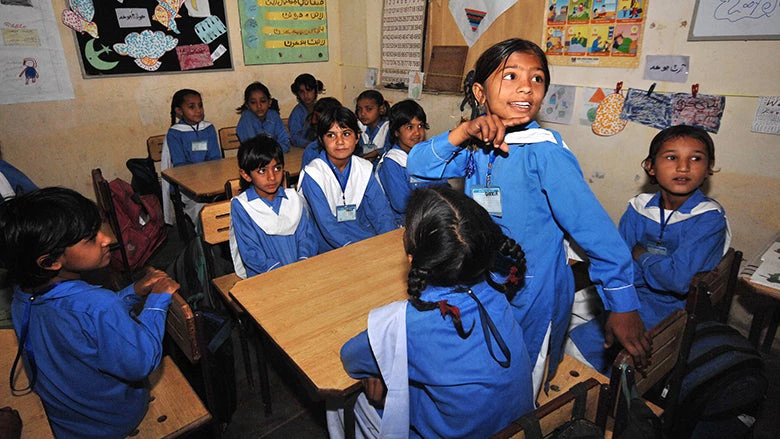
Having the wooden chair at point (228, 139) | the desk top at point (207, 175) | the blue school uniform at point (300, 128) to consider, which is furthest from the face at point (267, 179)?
the wooden chair at point (228, 139)

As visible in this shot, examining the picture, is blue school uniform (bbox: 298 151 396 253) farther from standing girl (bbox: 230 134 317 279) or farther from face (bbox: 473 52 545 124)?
face (bbox: 473 52 545 124)

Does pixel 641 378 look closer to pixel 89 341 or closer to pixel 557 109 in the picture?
pixel 89 341

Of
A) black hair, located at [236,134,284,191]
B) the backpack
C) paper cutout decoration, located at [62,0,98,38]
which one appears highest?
paper cutout decoration, located at [62,0,98,38]

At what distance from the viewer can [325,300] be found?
5.22ft

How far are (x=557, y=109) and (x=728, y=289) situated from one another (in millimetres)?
→ 1713

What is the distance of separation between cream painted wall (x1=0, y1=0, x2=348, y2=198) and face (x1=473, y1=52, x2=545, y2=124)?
4.03 metres

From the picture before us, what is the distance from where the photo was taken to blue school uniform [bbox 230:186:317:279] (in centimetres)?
218

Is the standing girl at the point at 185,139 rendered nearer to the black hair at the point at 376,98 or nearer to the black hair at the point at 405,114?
the black hair at the point at 376,98

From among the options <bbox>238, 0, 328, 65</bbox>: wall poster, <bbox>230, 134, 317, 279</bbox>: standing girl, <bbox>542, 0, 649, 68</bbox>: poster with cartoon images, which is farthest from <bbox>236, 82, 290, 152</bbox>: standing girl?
<bbox>542, 0, 649, 68</bbox>: poster with cartoon images

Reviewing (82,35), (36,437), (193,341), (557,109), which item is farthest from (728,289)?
(82,35)

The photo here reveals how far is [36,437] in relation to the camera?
1.17m

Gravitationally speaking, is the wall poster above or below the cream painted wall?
above

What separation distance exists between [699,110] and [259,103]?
3497 mm

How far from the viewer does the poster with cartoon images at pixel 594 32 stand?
2.68 m
